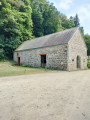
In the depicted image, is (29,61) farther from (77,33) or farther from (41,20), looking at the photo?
(41,20)

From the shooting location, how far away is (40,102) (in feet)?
9.82

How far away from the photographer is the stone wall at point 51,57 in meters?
12.2

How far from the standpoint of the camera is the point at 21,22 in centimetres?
2317

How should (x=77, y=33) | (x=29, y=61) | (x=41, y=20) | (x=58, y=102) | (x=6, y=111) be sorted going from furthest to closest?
1. (x=41, y=20)
2. (x=29, y=61)
3. (x=77, y=33)
4. (x=58, y=102)
5. (x=6, y=111)

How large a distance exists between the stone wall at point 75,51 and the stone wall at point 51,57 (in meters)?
0.80

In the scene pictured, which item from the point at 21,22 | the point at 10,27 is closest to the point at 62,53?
the point at 10,27

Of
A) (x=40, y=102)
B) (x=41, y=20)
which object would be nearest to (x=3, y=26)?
(x=41, y=20)

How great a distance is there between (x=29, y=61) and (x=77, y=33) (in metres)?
10.00

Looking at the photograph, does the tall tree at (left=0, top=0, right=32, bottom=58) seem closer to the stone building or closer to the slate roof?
the stone building

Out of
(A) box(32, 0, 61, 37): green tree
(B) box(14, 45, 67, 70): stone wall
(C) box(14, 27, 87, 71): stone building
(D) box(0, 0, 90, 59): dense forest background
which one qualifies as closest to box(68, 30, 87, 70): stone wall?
(C) box(14, 27, 87, 71): stone building

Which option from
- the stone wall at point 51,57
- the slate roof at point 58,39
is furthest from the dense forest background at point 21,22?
the slate roof at point 58,39

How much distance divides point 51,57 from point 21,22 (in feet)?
51.0

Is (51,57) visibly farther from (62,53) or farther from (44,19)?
(44,19)

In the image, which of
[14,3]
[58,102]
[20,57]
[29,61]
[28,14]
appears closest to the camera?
[58,102]
